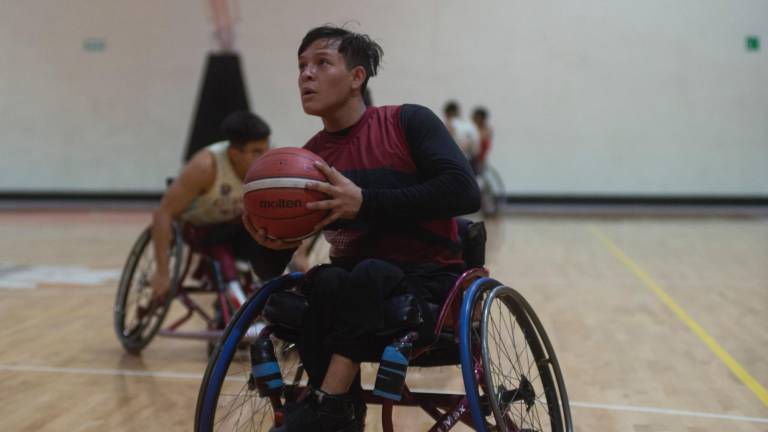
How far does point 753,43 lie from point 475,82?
305 centimetres

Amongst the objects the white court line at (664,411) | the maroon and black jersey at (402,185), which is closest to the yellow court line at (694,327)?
the white court line at (664,411)

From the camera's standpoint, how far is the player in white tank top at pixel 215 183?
3.60 meters

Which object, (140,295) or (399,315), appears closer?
(399,315)

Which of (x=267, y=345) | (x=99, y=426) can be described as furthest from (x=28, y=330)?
(x=267, y=345)

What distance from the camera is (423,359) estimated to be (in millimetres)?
2154

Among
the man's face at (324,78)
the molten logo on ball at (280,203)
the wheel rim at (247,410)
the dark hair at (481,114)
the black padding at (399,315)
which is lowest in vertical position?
the dark hair at (481,114)

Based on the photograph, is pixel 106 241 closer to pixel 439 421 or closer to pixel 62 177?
pixel 62 177

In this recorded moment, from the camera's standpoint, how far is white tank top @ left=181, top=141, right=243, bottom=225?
12.1 ft

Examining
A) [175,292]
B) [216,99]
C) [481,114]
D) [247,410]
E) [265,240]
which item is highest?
[265,240]

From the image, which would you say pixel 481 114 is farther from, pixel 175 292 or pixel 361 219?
pixel 361 219

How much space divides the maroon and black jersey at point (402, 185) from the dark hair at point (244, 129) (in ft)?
4.70

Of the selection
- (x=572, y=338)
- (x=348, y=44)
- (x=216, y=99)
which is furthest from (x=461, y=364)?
(x=216, y=99)

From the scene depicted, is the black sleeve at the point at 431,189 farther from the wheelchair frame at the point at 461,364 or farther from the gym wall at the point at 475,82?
the gym wall at the point at 475,82

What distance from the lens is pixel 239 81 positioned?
871cm
